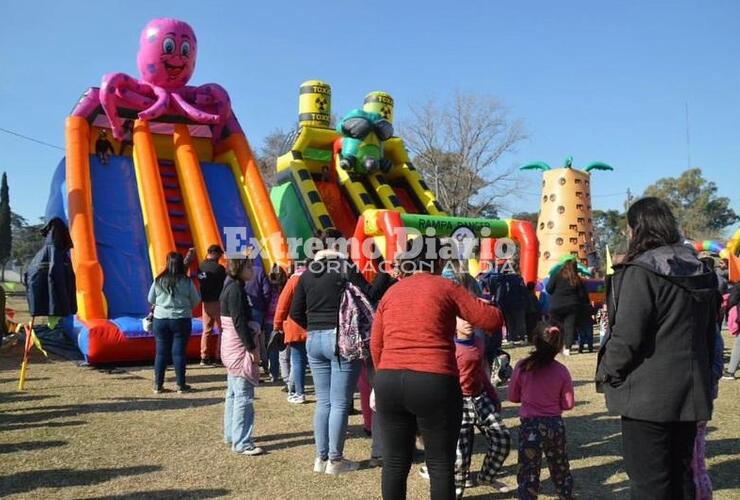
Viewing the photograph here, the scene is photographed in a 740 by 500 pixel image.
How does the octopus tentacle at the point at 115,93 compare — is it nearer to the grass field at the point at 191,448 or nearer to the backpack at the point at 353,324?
the grass field at the point at 191,448

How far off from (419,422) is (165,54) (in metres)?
9.70

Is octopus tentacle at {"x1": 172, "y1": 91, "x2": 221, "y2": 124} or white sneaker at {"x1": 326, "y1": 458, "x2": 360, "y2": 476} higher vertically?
octopus tentacle at {"x1": 172, "y1": 91, "x2": 221, "y2": 124}

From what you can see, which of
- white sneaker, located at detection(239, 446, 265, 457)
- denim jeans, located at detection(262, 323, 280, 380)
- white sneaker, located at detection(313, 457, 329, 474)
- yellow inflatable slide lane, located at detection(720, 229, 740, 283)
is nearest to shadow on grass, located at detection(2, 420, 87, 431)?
white sneaker, located at detection(239, 446, 265, 457)

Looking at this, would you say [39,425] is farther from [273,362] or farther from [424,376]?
[424,376]

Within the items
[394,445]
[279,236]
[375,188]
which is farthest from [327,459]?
[375,188]

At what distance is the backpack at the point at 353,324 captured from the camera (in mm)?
4055

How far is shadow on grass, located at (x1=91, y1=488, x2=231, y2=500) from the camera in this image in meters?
3.72

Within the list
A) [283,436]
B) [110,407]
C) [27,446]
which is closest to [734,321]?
[283,436]

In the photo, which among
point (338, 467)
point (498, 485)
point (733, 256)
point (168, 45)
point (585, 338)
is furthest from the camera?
point (733, 256)

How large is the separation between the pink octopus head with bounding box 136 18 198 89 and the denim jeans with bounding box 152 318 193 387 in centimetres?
583

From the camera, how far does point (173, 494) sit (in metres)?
3.76

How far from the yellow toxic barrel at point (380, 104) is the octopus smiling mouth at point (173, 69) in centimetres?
836

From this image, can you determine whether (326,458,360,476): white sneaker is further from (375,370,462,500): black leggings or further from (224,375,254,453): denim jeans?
(375,370,462,500): black leggings

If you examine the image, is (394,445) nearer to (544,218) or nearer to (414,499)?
(414,499)
